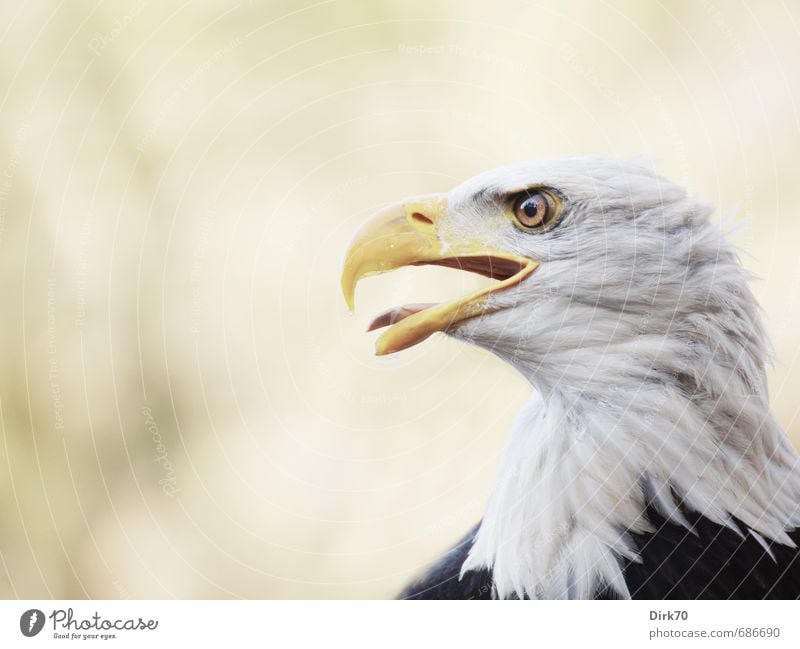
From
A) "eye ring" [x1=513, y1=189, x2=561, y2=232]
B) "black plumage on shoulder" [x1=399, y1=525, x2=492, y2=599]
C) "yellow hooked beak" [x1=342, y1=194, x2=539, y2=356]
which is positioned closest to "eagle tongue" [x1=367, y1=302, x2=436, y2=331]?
"yellow hooked beak" [x1=342, y1=194, x2=539, y2=356]

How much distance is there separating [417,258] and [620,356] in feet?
0.91

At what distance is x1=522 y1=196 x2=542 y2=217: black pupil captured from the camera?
104cm

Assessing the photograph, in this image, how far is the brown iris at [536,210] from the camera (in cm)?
104

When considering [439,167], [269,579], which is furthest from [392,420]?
[439,167]

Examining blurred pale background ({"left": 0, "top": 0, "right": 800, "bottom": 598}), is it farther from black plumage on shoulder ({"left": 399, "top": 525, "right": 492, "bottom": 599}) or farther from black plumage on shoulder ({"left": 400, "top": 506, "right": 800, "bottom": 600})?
black plumage on shoulder ({"left": 400, "top": 506, "right": 800, "bottom": 600})

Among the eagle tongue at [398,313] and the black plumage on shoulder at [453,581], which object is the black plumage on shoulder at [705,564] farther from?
the eagle tongue at [398,313]

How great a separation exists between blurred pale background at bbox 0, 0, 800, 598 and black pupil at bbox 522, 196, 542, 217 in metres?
0.44

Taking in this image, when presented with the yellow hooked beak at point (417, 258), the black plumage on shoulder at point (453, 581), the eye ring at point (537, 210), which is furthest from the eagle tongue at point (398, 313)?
the black plumage on shoulder at point (453, 581)

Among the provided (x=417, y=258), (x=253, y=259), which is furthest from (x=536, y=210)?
(x=253, y=259)

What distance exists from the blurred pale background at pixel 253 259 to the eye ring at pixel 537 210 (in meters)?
0.44

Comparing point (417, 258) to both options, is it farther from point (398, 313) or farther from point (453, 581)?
point (453, 581)

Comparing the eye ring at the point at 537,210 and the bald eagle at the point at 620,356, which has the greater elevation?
the eye ring at the point at 537,210
